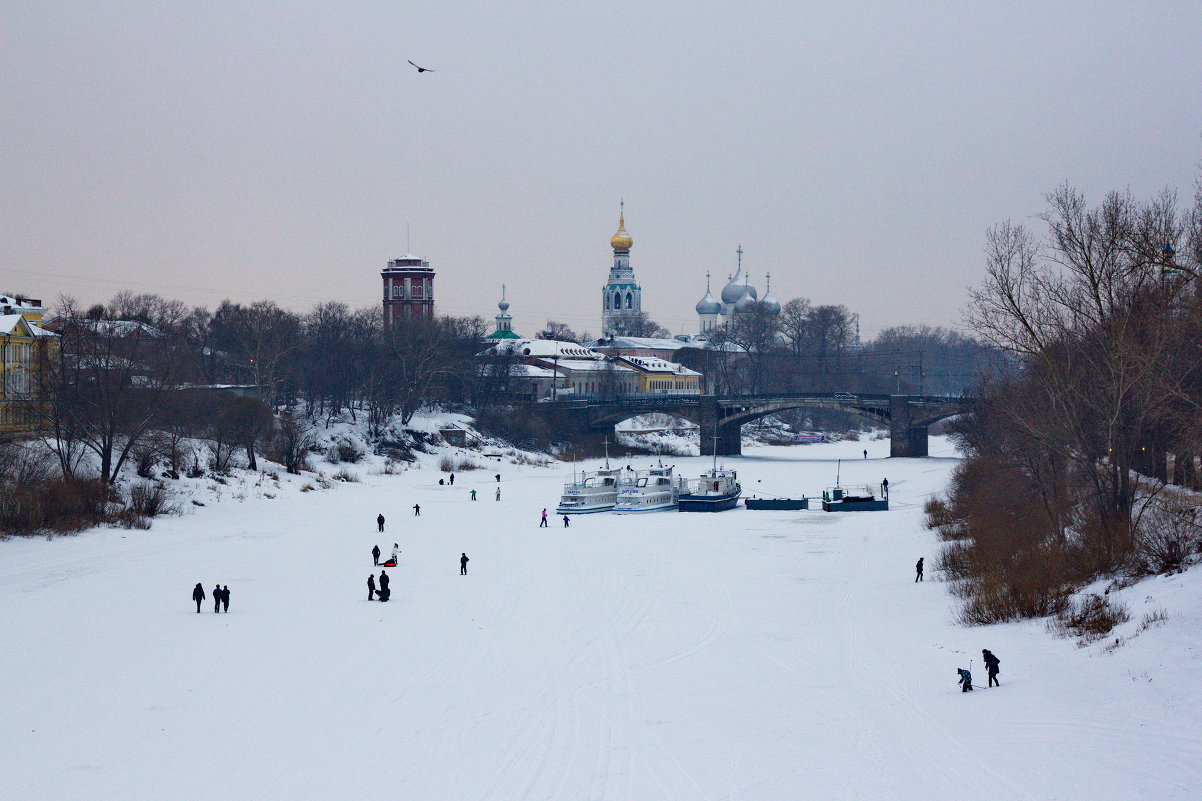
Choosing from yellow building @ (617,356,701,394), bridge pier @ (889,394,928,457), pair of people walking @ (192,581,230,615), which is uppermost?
yellow building @ (617,356,701,394)

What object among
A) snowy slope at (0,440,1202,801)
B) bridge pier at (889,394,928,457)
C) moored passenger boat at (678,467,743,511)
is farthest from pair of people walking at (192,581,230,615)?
bridge pier at (889,394,928,457)

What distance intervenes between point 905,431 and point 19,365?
182 ft

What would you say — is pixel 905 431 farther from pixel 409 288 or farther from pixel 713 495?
pixel 409 288

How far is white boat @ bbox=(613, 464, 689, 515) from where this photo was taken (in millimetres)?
58781

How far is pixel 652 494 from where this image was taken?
2376 inches

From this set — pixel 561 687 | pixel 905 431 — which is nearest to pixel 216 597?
pixel 561 687

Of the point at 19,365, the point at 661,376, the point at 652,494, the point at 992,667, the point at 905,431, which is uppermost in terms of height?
the point at 661,376

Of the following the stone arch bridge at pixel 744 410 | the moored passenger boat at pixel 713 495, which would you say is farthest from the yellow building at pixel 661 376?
the moored passenger boat at pixel 713 495

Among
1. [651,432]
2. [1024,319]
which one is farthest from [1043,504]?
[651,432]

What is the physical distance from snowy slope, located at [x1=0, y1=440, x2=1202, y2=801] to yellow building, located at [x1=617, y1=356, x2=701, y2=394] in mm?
92867

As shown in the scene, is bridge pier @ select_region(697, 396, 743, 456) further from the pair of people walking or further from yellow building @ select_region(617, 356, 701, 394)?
the pair of people walking

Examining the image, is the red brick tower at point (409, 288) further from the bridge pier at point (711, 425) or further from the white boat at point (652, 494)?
the white boat at point (652, 494)

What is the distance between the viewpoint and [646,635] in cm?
2589

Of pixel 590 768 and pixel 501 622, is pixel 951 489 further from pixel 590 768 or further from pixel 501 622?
pixel 590 768
